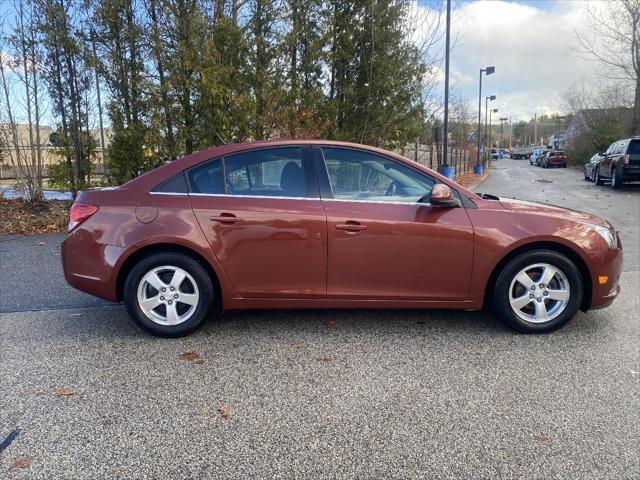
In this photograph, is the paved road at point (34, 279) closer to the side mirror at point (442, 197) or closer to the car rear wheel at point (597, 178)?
the side mirror at point (442, 197)

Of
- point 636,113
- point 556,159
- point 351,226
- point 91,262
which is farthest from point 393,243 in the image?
point 556,159

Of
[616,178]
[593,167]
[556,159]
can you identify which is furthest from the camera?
[556,159]

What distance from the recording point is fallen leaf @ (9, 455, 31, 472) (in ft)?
7.91

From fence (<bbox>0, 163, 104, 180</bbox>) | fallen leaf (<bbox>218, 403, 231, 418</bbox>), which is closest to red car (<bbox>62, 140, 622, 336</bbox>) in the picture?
fallen leaf (<bbox>218, 403, 231, 418</bbox>)

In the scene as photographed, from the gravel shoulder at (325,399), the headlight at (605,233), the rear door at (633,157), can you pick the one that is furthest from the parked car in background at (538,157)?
the gravel shoulder at (325,399)

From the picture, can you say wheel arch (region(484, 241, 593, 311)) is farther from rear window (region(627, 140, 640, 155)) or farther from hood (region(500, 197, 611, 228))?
rear window (region(627, 140, 640, 155))

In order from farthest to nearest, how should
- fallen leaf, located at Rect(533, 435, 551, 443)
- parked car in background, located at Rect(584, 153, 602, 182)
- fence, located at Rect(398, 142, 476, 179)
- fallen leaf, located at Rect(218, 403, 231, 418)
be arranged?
1. parked car in background, located at Rect(584, 153, 602, 182)
2. fence, located at Rect(398, 142, 476, 179)
3. fallen leaf, located at Rect(218, 403, 231, 418)
4. fallen leaf, located at Rect(533, 435, 551, 443)

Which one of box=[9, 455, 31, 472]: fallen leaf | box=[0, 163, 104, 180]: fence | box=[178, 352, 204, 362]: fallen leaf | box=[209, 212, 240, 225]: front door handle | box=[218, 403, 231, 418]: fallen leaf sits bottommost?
box=[9, 455, 31, 472]: fallen leaf

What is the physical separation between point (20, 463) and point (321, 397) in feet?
5.45

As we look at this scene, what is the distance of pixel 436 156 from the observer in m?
22.9

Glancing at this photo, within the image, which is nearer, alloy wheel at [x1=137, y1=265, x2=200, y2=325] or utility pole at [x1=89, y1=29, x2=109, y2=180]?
alloy wheel at [x1=137, y1=265, x2=200, y2=325]

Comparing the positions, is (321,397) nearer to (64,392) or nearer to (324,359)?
(324,359)

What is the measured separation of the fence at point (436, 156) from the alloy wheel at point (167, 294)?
31.5 feet

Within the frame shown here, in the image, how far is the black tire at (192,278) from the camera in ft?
12.7
